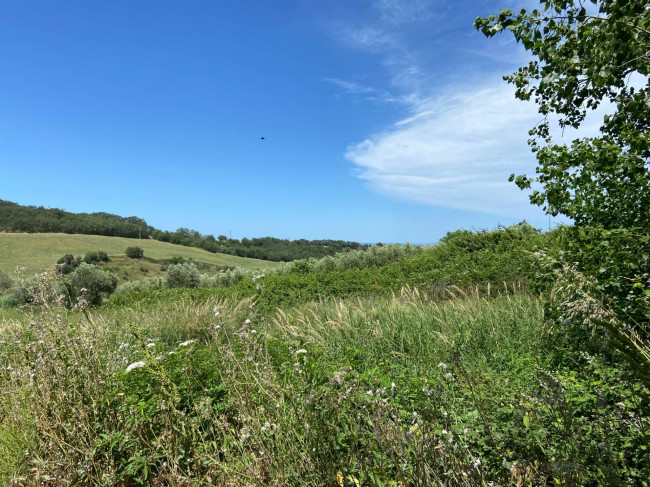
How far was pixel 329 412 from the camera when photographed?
2.33m

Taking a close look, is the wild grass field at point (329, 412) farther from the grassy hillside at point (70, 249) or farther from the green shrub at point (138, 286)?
the grassy hillside at point (70, 249)

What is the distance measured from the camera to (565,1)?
346 centimetres

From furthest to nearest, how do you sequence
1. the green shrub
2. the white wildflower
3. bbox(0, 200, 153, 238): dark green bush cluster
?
bbox(0, 200, 153, 238): dark green bush cluster, the green shrub, the white wildflower

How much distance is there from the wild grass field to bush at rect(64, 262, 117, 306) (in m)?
11.8

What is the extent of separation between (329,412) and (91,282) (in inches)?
697

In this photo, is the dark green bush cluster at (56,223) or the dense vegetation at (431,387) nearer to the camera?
the dense vegetation at (431,387)

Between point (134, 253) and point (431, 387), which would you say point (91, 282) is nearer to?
point (431, 387)

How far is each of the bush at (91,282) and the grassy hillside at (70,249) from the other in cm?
2674

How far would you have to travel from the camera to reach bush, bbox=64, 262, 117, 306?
1563 centimetres

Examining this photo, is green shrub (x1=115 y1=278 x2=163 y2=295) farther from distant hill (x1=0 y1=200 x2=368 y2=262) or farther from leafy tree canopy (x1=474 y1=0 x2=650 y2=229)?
distant hill (x1=0 y1=200 x2=368 y2=262)

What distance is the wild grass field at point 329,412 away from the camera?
1.93 m

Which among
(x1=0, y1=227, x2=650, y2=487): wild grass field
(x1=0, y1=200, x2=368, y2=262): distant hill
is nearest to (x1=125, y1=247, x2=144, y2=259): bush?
(x1=0, y1=200, x2=368, y2=262): distant hill

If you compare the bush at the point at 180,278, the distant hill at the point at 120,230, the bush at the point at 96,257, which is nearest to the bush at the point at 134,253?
the bush at the point at 96,257

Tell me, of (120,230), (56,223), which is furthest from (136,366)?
(56,223)
